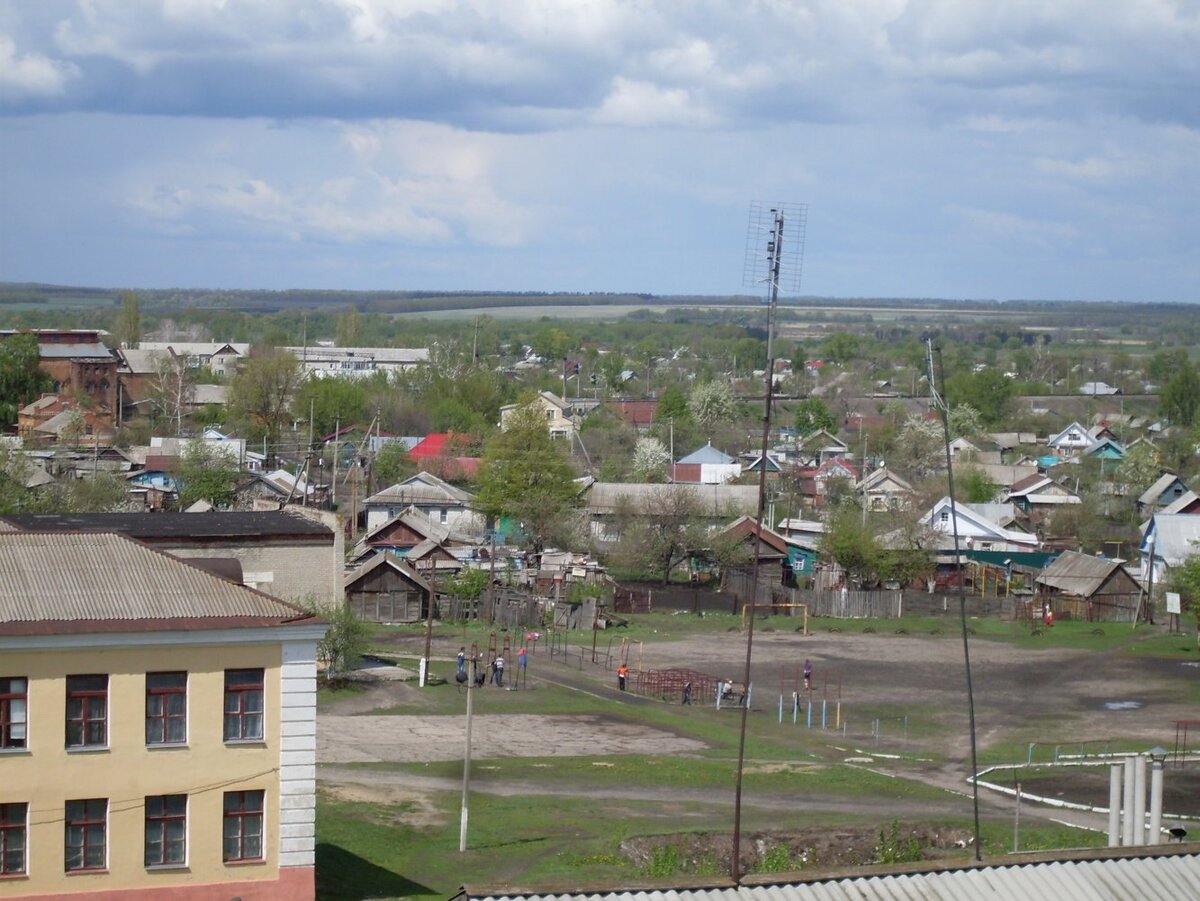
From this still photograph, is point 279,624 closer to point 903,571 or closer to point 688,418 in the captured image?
point 903,571

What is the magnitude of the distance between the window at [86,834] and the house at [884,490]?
5787 cm

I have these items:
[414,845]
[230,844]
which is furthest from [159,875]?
[414,845]

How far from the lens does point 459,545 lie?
6481 centimetres

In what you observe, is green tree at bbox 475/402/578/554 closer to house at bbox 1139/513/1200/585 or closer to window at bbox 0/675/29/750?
house at bbox 1139/513/1200/585

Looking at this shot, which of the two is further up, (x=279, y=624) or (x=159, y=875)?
(x=279, y=624)

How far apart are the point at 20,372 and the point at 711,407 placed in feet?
155

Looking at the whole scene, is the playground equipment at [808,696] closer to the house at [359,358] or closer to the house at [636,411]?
the house at [636,411]

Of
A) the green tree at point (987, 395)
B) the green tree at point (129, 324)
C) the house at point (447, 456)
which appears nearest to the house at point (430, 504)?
the house at point (447, 456)

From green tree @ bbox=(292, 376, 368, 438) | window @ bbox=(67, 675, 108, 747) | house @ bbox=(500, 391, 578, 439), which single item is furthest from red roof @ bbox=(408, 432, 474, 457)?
window @ bbox=(67, 675, 108, 747)

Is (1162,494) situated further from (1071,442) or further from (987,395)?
(987,395)

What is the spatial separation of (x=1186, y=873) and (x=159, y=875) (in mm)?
11699

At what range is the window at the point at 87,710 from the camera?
19188mm

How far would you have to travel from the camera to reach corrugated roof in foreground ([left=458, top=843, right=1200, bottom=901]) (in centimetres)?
1536

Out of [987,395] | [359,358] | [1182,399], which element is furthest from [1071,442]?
[359,358]
